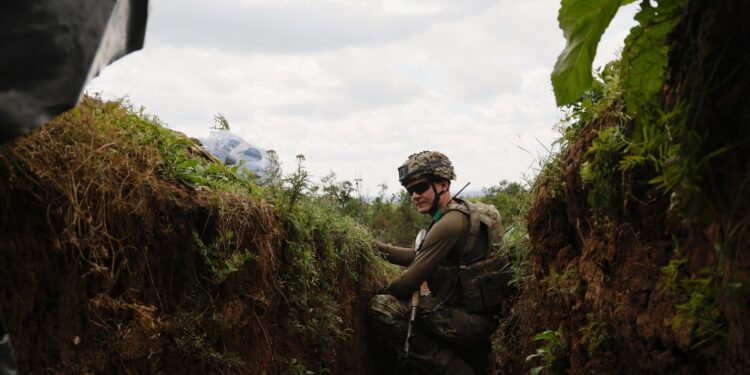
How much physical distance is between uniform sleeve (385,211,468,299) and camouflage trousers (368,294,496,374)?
0.59ft

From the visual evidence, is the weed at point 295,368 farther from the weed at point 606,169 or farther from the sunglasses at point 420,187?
the weed at point 606,169

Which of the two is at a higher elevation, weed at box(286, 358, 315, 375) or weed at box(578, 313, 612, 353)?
weed at box(578, 313, 612, 353)

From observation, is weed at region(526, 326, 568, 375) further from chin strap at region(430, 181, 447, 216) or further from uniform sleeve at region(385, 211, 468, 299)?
chin strap at region(430, 181, 447, 216)

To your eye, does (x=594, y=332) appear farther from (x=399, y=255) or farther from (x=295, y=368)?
(x=399, y=255)

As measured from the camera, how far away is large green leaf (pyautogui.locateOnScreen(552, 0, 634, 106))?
233cm

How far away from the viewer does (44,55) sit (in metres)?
1.82

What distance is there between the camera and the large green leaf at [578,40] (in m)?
2.33

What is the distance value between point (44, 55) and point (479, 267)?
5065mm

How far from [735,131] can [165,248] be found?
307 cm

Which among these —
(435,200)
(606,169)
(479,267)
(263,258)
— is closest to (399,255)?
(435,200)

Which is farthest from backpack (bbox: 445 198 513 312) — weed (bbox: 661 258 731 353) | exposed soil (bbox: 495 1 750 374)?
weed (bbox: 661 258 731 353)

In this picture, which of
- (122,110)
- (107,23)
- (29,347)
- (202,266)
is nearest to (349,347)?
(202,266)

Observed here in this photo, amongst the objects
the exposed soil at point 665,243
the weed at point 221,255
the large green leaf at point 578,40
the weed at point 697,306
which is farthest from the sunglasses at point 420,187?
the weed at point 697,306

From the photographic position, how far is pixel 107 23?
→ 78.4 inches
